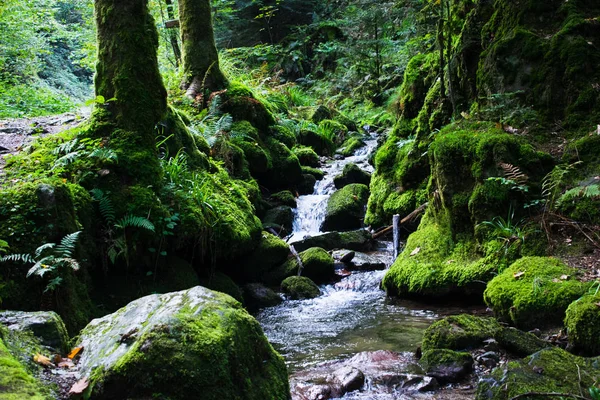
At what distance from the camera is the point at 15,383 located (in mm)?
2246

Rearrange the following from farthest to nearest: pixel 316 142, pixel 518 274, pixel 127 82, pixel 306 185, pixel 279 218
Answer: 1. pixel 316 142
2. pixel 306 185
3. pixel 279 218
4. pixel 127 82
5. pixel 518 274

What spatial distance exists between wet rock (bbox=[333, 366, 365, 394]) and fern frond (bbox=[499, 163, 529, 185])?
11.3 feet

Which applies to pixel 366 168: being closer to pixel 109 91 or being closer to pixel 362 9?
pixel 109 91

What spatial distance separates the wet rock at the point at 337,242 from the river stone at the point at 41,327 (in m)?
6.55

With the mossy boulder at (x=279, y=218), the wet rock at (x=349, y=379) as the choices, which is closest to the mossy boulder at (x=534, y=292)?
the wet rock at (x=349, y=379)

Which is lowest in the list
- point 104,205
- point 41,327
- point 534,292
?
point 534,292

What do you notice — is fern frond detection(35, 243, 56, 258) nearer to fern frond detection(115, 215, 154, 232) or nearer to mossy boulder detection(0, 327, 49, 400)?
fern frond detection(115, 215, 154, 232)

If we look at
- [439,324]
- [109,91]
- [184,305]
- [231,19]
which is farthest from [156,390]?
[231,19]

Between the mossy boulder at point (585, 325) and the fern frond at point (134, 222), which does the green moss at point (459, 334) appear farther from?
the fern frond at point (134, 222)

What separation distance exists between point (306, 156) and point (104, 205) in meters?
9.12

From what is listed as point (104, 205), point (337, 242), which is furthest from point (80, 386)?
point (337, 242)

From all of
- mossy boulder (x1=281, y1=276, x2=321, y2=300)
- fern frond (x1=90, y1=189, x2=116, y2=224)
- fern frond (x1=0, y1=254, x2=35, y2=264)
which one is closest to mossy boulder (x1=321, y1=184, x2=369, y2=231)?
mossy boulder (x1=281, y1=276, x2=321, y2=300)

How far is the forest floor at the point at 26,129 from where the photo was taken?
7.49 metres

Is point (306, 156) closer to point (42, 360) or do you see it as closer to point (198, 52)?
point (198, 52)
